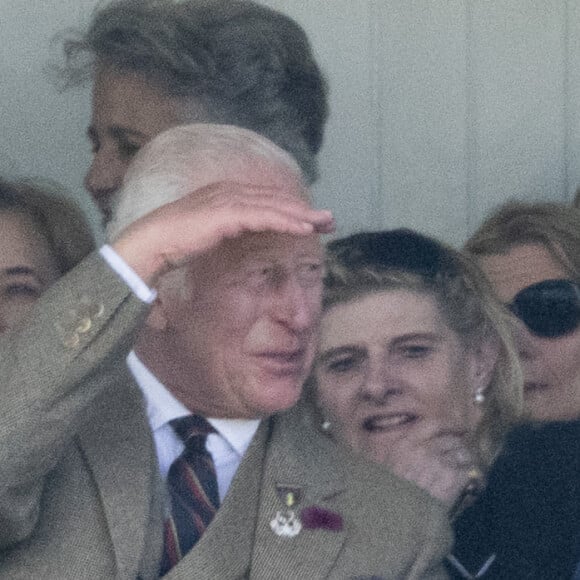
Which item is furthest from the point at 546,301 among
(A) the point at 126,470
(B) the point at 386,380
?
(A) the point at 126,470

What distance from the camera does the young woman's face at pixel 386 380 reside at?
2.14 m

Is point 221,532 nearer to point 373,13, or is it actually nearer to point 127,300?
point 127,300

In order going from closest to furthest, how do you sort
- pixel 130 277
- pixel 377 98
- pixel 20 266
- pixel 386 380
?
pixel 130 277 → pixel 20 266 → pixel 386 380 → pixel 377 98

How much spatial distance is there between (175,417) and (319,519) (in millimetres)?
207

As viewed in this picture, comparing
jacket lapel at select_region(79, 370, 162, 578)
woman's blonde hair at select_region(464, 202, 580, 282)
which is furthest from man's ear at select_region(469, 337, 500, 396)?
jacket lapel at select_region(79, 370, 162, 578)

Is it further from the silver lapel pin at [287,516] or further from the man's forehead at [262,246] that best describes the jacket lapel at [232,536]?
the man's forehead at [262,246]

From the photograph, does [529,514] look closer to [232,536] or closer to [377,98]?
[232,536]

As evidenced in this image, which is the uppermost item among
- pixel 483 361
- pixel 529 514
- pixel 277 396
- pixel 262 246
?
pixel 262 246

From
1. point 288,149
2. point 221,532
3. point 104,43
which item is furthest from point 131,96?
point 221,532

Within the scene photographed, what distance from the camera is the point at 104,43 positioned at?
2.16 meters

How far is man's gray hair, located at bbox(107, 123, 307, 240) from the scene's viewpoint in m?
1.66

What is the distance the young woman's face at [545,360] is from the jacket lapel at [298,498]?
23.3 inches

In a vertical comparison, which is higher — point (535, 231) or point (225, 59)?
point (225, 59)

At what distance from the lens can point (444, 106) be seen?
249 cm
